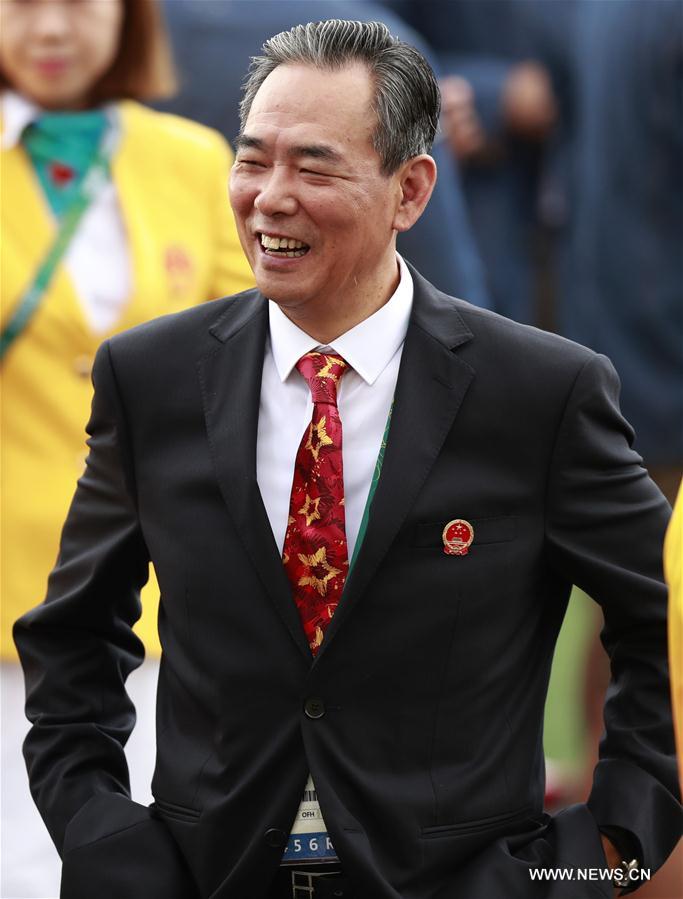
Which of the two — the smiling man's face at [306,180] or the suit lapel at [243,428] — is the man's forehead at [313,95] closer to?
the smiling man's face at [306,180]

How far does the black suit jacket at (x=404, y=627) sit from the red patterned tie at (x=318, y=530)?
4 centimetres

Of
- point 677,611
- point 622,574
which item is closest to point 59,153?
point 622,574

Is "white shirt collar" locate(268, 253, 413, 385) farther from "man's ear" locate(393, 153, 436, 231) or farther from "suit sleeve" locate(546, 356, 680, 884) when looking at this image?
"suit sleeve" locate(546, 356, 680, 884)

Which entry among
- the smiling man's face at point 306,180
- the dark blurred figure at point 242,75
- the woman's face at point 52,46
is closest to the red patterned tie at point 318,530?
the smiling man's face at point 306,180

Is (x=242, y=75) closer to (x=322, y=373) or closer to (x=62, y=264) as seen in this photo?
(x=62, y=264)

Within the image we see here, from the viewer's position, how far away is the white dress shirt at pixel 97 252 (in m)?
4.60

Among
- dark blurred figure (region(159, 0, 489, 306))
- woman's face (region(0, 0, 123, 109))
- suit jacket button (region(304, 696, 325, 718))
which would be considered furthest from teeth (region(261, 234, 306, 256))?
dark blurred figure (region(159, 0, 489, 306))

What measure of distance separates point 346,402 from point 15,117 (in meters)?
1.78

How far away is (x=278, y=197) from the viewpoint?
3.15m

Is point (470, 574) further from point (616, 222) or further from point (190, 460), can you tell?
point (616, 222)

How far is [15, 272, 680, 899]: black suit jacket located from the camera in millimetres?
3182

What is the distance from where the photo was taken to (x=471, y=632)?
10.6ft

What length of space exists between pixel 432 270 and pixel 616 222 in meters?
1.47

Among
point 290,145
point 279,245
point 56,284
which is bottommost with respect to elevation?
point 56,284
